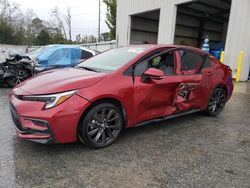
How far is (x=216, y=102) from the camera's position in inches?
193

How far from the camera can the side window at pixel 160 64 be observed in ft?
11.5

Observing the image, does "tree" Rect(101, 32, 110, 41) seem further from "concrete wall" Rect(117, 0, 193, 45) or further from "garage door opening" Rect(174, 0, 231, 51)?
"concrete wall" Rect(117, 0, 193, 45)

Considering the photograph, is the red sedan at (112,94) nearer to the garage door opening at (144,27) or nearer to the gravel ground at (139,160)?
the gravel ground at (139,160)

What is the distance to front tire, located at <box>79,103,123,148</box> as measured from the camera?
2.99m

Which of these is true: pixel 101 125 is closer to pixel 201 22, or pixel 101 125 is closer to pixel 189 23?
pixel 189 23

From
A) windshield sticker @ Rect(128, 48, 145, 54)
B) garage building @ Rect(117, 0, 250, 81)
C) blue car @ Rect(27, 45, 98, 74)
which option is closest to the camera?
windshield sticker @ Rect(128, 48, 145, 54)

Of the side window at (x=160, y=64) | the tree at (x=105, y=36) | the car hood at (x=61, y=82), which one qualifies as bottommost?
the car hood at (x=61, y=82)

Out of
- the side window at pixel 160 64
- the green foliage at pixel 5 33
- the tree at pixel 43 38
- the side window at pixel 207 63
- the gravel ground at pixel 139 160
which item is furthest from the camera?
the tree at pixel 43 38

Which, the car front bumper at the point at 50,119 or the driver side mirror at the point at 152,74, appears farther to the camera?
the driver side mirror at the point at 152,74

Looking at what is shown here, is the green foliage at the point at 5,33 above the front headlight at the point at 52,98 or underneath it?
above

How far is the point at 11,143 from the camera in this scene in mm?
3262

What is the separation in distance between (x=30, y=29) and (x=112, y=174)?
5855 cm

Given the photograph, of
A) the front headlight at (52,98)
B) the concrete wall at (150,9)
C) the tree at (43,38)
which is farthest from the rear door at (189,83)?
the tree at (43,38)

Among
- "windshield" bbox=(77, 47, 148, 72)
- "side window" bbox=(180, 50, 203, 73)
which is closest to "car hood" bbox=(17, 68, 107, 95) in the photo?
"windshield" bbox=(77, 47, 148, 72)
